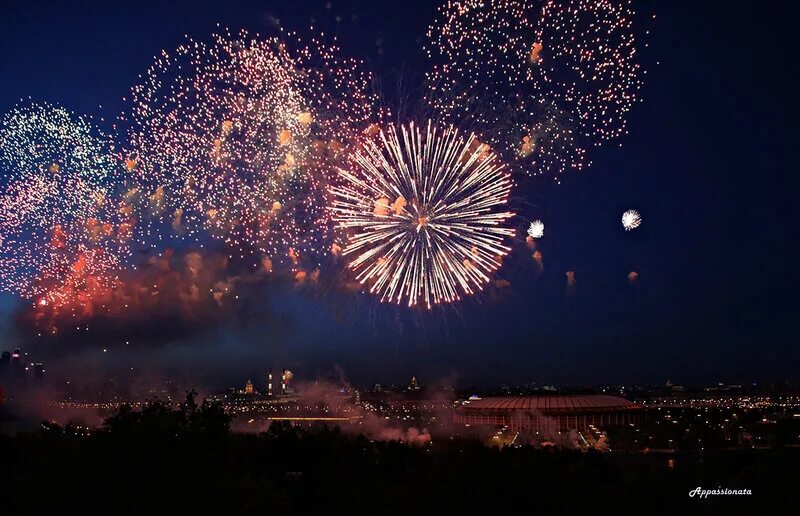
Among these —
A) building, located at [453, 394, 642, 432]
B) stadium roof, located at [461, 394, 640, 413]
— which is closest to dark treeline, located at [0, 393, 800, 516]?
building, located at [453, 394, 642, 432]

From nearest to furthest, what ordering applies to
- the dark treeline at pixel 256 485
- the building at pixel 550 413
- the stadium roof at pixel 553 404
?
the dark treeline at pixel 256 485
the building at pixel 550 413
the stadium roof at pixel 553 404

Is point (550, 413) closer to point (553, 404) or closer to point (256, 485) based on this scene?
point (553, 404)

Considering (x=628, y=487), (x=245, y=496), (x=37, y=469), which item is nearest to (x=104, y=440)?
(x=37, y=469)

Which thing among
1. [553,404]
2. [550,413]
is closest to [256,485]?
[550,413]

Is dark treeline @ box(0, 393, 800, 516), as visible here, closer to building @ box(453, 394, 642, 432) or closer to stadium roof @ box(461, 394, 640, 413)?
building @ box(453, 394, 642, 432)

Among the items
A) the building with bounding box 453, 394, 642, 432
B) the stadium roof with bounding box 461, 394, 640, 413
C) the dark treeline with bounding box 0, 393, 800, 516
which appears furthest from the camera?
the stadium roof with bounding box 461, 394, 640, 413

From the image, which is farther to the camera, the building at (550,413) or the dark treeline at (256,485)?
the building at (550,413)

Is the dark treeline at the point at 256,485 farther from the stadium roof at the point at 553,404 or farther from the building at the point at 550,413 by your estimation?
A: the stadium roof at the point at 553,404

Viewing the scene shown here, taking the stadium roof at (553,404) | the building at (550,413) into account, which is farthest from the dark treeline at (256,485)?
the stadium roof at (553,404)

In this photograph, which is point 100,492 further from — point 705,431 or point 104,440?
point 705,431
